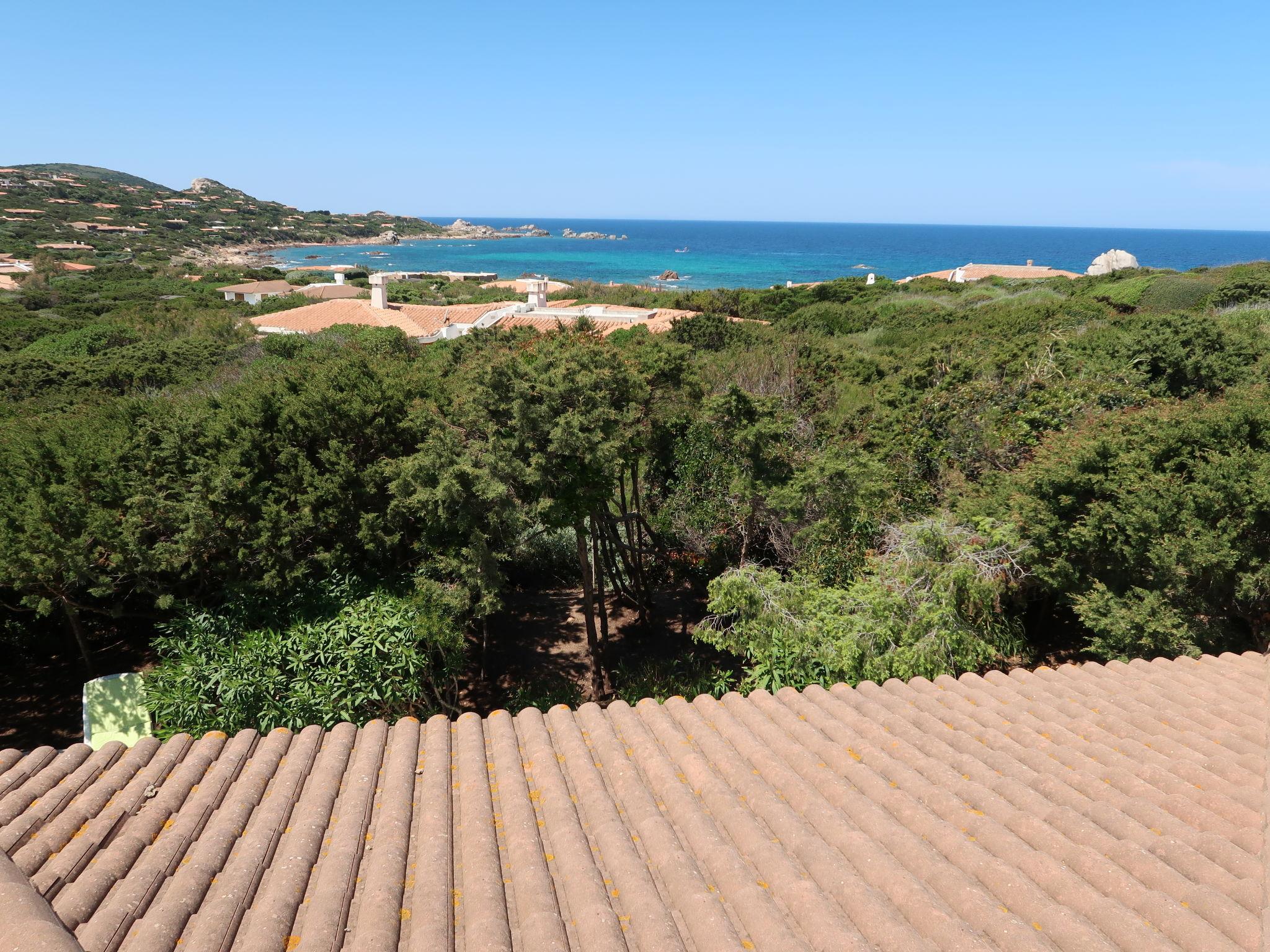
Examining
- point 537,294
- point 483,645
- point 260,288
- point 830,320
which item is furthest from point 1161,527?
point 260,288

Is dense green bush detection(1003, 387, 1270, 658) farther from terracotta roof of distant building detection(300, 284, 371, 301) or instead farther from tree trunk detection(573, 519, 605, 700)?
terracotta roof of distant building detection(300, 284, 371, 301)

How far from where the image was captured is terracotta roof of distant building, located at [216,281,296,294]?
64.6m

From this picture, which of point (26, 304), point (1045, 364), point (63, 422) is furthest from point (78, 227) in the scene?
point (1045, 364)

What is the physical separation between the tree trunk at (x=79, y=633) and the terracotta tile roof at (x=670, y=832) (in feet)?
21.8

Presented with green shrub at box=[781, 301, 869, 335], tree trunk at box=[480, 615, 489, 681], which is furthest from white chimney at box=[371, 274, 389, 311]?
tree trunk at box=[480, 615, 489, 681]

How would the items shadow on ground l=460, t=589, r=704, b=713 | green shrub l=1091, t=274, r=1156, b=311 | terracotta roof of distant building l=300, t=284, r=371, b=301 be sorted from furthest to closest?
terracotta roof of distant building l=300, t=284, r=371, b=301 → green shrub l=1091, t=274, r=1156, b=311 → shadow on ground l=460, t=589, r=704, b=713

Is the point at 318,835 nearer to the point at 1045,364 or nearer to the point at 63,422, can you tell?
the point at 63,422

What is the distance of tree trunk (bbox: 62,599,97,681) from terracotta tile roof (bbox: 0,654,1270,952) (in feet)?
21.8

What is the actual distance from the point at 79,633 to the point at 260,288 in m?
66.0

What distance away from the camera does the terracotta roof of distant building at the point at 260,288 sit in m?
64.6

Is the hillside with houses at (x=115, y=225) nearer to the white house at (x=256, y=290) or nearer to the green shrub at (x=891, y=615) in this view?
the white house at (x=256, y=290)

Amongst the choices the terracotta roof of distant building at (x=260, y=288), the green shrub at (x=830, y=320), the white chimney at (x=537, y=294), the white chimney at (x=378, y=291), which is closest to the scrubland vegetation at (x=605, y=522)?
the green shrub at (x=830, y=320)

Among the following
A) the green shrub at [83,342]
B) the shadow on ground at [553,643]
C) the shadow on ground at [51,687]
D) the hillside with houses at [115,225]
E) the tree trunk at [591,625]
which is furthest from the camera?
the hillside with houses at [115,225]

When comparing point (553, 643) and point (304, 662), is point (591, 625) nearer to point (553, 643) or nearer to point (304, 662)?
point (553, 643)
